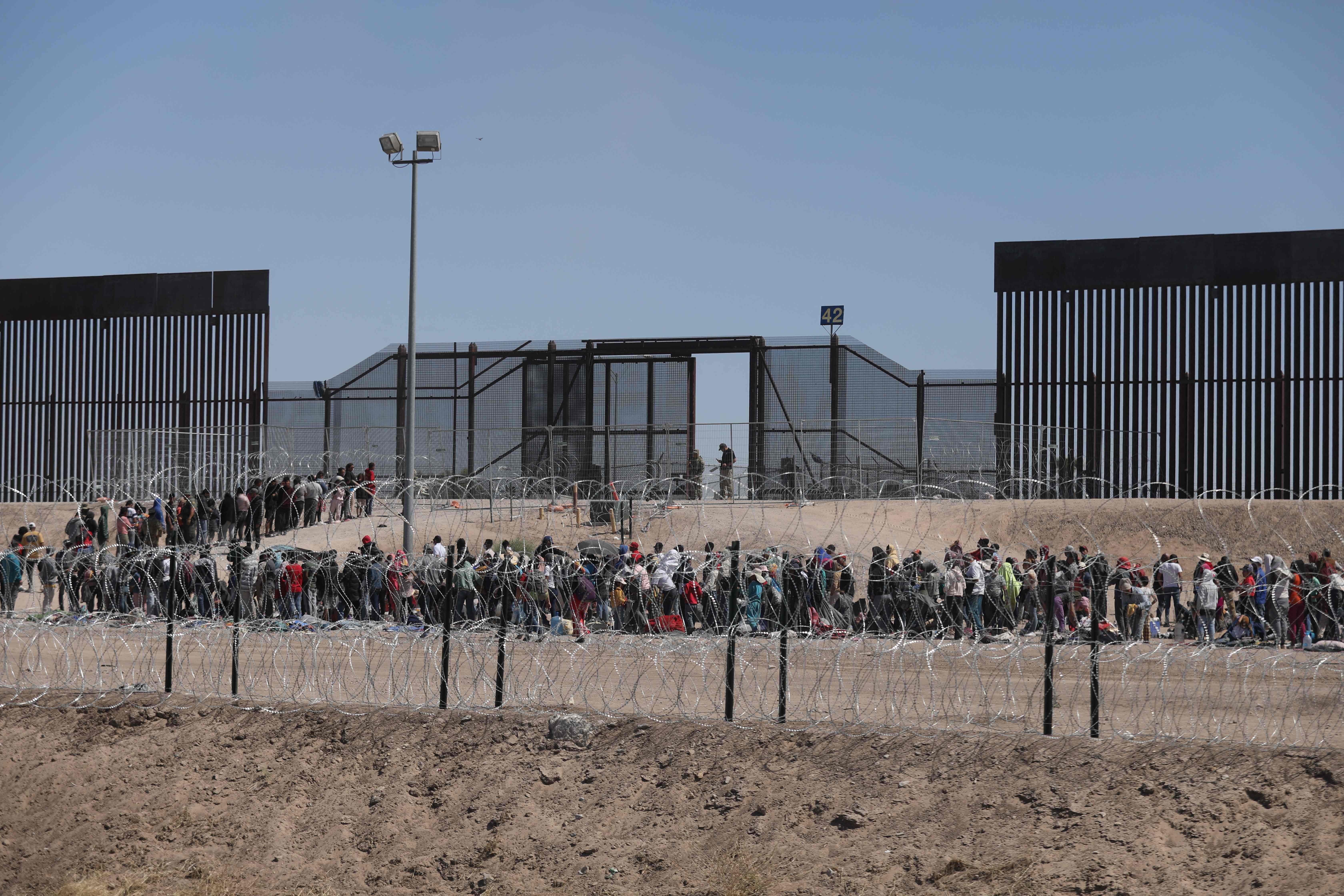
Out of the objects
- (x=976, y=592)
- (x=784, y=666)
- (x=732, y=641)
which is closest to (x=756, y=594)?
(x=976, y=592)

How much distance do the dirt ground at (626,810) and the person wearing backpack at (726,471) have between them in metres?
10.7

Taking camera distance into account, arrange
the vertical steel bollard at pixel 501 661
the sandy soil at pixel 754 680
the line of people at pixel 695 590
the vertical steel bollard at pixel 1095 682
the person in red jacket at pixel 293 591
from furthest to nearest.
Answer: the person in red jacket at pixel 293 591, the line of people at pixel 695 590, the vertical steel bollard at pixel 501 661, the sandy soil at pixel 754 680, the vertical steel bollard at pixel 1095 682

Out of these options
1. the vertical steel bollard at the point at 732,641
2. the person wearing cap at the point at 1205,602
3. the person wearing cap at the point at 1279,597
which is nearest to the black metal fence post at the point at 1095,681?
the person wearing cap at the point at 1279,597

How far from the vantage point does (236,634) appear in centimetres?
1021

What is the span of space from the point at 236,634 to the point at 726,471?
12.5 m

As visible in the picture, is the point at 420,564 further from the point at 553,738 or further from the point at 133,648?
the point at 133,648

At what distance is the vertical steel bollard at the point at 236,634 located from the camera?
1020cm

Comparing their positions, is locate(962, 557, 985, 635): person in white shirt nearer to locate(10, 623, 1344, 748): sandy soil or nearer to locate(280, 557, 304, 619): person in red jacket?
locate(10, 623, 1344, 748): sandy soil

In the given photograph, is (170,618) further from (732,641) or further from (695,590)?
(695,590)

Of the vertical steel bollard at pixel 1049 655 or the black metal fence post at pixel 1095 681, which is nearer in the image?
the vertical steel bollard at pixel 1049 655

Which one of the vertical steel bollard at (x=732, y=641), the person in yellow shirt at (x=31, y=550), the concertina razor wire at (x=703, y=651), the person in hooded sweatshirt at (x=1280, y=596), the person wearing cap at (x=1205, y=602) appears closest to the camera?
the vertical steel bollard at (x=732, y=641)

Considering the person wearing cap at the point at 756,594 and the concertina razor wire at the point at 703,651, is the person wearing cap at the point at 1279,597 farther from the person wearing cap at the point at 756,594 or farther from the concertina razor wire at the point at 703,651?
the person wearing cap at the point at 756,594

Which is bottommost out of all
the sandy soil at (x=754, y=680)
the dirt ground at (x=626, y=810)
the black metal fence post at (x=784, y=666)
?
the dirt ground at (x=626, y=810)

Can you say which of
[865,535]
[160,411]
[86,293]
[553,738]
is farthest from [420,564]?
[86,293]
